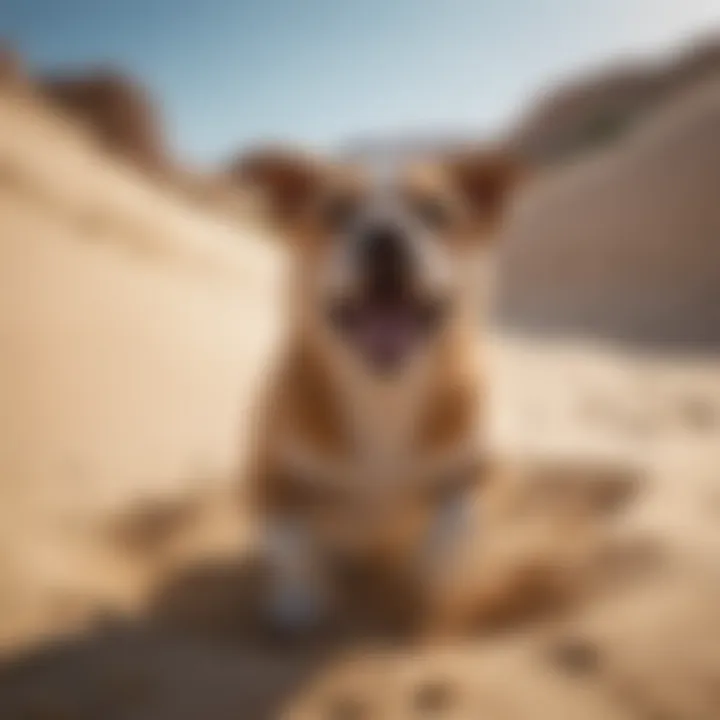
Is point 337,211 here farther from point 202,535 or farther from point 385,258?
point 202,535

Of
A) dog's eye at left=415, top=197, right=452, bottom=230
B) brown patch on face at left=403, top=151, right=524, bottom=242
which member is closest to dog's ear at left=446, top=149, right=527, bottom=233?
brown patch on face at left=403, top=151, right=524, bottom=242

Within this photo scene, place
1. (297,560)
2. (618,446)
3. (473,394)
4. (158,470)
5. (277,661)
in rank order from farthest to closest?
(618,446), (158,470), (473,394), (297,560), (277,661)

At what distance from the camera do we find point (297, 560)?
1.96m

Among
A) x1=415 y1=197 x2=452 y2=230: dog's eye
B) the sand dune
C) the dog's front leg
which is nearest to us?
the dog's front leg

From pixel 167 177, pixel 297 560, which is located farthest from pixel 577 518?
pixel 167 177

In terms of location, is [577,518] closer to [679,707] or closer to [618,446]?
[618,446]

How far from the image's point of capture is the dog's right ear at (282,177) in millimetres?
2168

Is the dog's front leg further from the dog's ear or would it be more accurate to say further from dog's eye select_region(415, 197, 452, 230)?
the dog's ear

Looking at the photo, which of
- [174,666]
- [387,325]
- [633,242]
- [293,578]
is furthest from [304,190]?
[633,242]

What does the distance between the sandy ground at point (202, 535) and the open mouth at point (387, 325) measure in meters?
0.71

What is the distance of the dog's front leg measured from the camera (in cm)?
191

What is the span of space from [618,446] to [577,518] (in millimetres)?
988

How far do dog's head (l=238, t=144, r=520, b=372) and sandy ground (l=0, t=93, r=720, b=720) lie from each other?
2.45 ft

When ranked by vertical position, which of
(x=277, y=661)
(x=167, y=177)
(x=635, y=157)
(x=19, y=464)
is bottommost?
(x=277, y=661)
